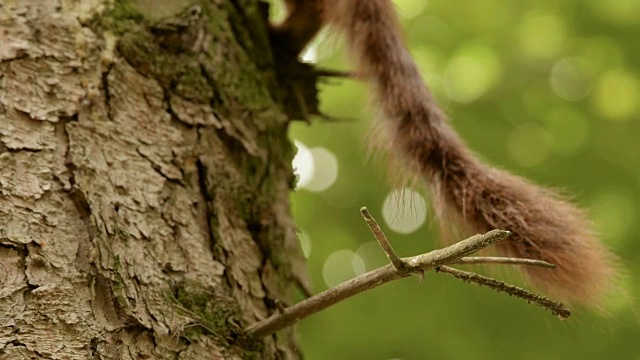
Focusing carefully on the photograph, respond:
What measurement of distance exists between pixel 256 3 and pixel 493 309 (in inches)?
57.7

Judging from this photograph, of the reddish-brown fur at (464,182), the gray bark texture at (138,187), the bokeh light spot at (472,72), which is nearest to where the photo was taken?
the gray bark texture at (138,187)

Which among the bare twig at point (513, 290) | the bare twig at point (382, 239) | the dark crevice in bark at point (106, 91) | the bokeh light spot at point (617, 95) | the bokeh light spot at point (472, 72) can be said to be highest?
the bokeh light spot at point (472, 72)

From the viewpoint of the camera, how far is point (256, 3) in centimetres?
199

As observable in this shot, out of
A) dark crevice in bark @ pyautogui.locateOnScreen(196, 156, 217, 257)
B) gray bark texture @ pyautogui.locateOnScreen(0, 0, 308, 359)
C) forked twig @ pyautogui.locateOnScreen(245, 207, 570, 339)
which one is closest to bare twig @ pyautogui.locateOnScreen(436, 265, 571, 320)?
forked twig @ pyautogui.locateOnScreen(245, 207, 570, 339)

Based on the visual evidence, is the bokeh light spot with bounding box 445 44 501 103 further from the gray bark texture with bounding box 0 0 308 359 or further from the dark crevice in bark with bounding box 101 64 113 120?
the dark crevice in bark with bounding box 101 64 113 120

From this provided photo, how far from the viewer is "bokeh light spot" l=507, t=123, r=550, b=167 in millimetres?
2988

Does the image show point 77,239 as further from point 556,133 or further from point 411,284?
point 556,133

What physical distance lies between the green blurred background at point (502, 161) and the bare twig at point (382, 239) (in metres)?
1.47

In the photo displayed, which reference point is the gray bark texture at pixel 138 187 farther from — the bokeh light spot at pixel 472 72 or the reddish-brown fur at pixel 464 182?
the bokeh light spot at pixel 472 72

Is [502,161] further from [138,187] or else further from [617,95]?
[138,187]

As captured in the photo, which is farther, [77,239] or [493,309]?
[493,309]

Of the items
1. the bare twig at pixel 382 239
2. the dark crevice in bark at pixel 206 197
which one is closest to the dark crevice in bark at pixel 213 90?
the dark crevice in bark at pixel 206 197

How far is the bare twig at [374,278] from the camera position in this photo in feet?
3.61

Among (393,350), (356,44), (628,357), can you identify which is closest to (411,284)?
(393,350)
